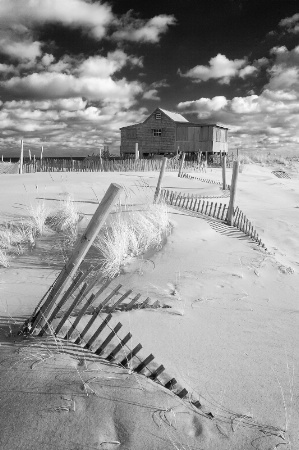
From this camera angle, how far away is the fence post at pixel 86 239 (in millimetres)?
3176

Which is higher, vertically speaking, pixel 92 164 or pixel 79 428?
pixel 92 164

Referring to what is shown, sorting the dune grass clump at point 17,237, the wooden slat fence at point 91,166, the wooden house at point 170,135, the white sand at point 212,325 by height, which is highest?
the wooden house at point 170,135

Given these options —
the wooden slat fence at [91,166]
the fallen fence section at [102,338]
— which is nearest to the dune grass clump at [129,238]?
the fallen fence section at [102,338]

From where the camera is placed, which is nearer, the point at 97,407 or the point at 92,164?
the point at 97,407

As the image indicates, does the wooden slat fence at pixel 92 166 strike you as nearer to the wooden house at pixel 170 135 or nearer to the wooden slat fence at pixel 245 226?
the wooden house at pixel 170 135

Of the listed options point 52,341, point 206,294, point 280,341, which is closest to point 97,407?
point 52,341

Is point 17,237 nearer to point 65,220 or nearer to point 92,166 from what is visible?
point 65,220

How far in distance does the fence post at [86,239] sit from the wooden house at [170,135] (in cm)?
3174

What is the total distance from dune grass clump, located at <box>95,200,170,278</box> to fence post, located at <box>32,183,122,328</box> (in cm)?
213

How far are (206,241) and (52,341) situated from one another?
15.0ft

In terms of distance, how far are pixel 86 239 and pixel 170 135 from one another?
32280 millimetres

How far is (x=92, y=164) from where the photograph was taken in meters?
24.8

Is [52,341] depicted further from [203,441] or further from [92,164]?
[92,164]

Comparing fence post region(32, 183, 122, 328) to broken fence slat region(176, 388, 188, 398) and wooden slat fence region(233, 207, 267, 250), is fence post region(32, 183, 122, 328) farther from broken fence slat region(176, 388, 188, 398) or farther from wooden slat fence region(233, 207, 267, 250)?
wooden slat fence region(233, 207, 267, 250)
